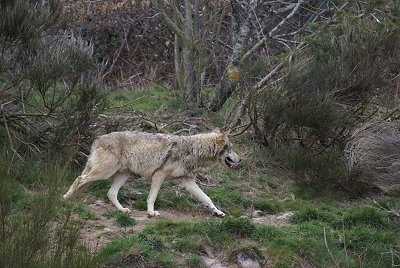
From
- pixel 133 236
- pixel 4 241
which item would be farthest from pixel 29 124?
pixel 4 241

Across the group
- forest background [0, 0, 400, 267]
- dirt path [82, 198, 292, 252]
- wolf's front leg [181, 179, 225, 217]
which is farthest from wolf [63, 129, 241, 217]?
forest background [0, 0, 400, 267]

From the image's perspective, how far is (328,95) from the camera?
14062 millimetres

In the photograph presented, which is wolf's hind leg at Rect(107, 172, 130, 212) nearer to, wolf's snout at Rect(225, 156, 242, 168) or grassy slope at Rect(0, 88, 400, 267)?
grassy slope at Rect(0, 88, 400, 267)

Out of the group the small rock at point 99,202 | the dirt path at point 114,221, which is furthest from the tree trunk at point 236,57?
the small rock at point 99,202

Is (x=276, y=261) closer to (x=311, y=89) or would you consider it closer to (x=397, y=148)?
(x=397, y=148)

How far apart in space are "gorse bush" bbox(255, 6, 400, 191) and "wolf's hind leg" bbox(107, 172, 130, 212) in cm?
353

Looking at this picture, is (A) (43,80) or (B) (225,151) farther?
(B) (225,151)

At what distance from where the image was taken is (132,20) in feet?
78.8

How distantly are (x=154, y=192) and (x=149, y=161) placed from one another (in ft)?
1.52

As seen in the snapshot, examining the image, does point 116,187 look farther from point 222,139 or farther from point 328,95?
point 328,95

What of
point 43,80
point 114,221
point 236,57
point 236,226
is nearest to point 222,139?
point 236,226

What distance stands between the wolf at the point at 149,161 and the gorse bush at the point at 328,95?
240cm

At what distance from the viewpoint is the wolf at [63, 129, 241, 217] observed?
1168 centimetres

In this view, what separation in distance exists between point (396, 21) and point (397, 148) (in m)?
3.76
